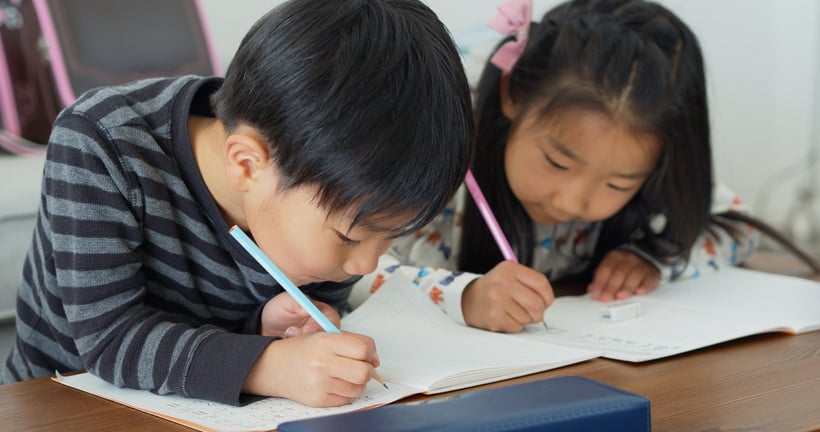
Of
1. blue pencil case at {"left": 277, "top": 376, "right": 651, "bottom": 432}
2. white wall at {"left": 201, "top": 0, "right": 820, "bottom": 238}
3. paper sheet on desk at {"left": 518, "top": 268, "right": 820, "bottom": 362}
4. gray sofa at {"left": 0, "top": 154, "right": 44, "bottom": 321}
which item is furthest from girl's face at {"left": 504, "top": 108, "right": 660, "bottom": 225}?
white wall at {"left": 201, "top": 0, "right": 820, "bottom": 238}

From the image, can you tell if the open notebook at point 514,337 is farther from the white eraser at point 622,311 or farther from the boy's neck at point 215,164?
the boy's neck at point 215,164

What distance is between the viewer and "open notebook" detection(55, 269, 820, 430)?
643mm

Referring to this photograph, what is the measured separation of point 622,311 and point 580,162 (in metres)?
0.17

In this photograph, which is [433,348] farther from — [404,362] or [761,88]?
[761,88]

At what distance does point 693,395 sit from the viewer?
651 mm

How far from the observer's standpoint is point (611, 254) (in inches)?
43.8

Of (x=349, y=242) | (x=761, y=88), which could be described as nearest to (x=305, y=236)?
(x=349, y=242)

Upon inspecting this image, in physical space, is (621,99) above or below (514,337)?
above

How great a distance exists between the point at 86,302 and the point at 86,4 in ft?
3.66

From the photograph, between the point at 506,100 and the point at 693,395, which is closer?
the point at 693,395

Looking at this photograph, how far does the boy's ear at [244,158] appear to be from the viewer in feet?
2.20

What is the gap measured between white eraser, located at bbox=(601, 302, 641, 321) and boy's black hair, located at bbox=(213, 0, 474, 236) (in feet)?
1.00

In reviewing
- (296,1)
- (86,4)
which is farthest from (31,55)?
(296,1)

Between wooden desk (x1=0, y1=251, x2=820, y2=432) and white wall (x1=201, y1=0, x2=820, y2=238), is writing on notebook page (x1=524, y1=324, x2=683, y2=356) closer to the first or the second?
wooden desk (x1=0, y1=251, x2=820, y2=432)
